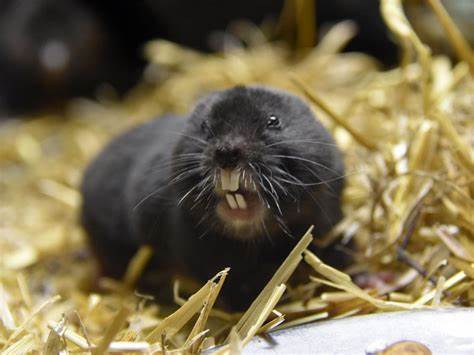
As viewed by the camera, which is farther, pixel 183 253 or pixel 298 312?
pixel 183 253

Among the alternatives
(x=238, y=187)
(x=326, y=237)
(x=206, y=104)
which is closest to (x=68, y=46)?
(x=206, y=104)

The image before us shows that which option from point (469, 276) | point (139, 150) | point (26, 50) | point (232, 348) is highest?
point (26, 50)

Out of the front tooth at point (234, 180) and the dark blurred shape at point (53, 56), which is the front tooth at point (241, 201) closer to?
the front tooth at point (234, 180)

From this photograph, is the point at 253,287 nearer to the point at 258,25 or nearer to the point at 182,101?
the point at 182,101

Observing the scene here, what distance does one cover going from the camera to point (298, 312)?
2248 mm

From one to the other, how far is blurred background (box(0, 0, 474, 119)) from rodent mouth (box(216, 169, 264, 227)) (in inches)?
125

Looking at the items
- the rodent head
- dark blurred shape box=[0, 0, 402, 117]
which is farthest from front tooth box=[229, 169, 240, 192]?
dark blurred shape box=[0, 0, 402, 117]

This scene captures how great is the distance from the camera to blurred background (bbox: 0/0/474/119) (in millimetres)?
5211

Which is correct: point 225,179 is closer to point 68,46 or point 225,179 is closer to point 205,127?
point 205,127

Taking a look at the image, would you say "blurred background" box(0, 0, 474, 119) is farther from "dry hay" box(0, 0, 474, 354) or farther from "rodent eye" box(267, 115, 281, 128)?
"rodent eye" box(267, 115, 281, 128)

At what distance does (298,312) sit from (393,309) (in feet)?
1.05

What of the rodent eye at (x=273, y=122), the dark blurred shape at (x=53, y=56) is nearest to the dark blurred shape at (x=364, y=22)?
the dark blurred shape at (x=53, y=56)

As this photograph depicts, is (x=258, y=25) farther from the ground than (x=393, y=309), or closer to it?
farther from the ground

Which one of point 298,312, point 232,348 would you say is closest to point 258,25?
point 298,312
